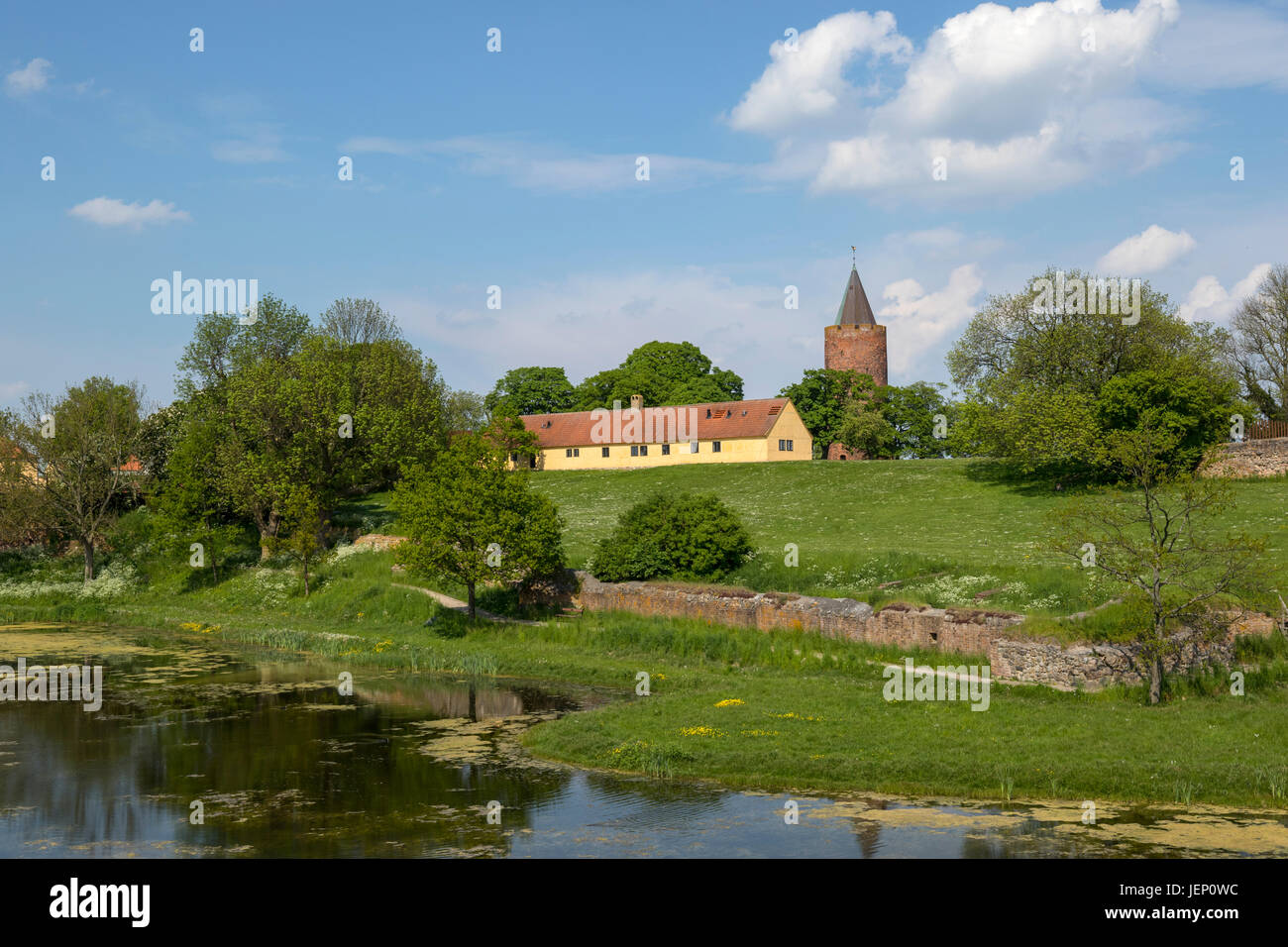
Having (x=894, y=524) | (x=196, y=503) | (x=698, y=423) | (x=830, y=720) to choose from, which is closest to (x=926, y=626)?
(x=830, y=720)

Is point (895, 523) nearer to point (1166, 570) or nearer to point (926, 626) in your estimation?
point (926, 626)

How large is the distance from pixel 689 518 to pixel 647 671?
364 inches

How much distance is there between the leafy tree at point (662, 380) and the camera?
102m

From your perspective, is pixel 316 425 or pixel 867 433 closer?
pixel 316 425

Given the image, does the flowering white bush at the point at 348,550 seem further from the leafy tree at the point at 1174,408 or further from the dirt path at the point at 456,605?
the leafy tree at the point at 1174,408

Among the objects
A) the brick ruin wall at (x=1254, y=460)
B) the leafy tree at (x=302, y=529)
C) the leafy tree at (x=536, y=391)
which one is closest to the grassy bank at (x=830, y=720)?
the leafy tree at (x=302, y=529)

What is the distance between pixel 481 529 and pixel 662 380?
6670 centimetres

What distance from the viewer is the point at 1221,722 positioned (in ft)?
76.1

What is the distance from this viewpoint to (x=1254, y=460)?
55.4 meters

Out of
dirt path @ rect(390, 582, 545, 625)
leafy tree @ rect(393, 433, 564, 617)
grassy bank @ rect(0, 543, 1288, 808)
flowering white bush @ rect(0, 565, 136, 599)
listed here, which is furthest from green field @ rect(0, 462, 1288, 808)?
leafy tree @ rect(393, 433, 564, 617)

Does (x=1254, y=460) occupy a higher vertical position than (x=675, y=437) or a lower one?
lower

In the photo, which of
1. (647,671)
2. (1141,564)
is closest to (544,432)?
(647,671)

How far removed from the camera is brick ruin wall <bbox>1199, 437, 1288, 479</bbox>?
5469cm
